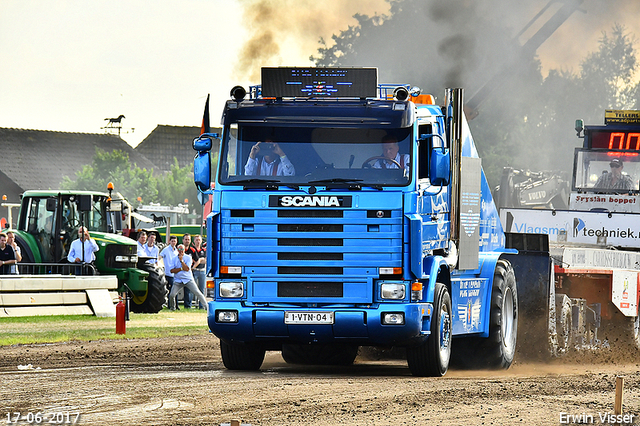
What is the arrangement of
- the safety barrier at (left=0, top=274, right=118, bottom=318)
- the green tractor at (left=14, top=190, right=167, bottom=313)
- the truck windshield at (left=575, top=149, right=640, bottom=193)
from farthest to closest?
the truck windshield at (left=575, top=149, right=640, bottom=193) → the green tractor at (left=14, top=190, right=167, bottom=313) → the safety barrier at (left=0, top=274, right=118, bottom=318)

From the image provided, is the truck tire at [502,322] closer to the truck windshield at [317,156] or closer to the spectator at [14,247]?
the truck windshield at [317,156]

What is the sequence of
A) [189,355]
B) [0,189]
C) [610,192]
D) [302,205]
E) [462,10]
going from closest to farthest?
[302,205] < [189,355] < [610,192] < [462,10] < [0,189]

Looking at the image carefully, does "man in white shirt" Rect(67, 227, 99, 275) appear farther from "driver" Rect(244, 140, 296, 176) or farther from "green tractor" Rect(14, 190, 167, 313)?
"driver" Rect(244, 140, 296, 176)

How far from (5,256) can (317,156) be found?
1190 cm

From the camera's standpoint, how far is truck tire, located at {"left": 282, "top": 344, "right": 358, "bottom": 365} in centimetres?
1449

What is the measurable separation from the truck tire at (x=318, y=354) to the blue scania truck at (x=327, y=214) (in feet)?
8.05

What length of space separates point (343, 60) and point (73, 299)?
25545mm

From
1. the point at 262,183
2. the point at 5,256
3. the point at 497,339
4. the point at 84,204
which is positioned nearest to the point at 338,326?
the point at 262,183

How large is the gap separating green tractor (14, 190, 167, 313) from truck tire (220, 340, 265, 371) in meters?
9.90

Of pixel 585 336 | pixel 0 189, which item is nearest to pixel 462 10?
pixel 585 336

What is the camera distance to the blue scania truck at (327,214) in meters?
11.3

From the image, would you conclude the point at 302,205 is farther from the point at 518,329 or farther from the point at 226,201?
the point at 518,329

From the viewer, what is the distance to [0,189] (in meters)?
73.9

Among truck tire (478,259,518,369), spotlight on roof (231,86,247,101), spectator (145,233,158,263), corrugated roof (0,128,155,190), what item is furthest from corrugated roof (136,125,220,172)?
spotlight on roof (231,86,247,101)
